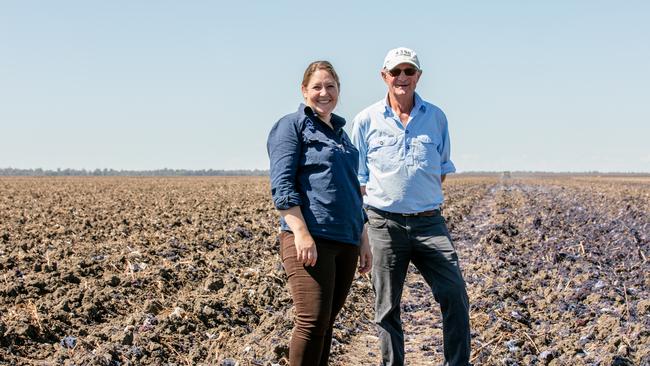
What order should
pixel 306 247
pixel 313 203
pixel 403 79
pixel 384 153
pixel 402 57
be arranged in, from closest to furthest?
pixel 306 247 → pixel 313 203 → pixel 402 57 → pixel 403 79 → pixel 384 153

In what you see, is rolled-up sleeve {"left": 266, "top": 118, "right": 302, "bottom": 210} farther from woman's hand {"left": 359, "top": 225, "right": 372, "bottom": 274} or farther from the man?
the man

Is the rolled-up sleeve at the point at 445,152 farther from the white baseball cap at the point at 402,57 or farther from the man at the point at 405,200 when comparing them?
the white baseball cap at the point at 402,57

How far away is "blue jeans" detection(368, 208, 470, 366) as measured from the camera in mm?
4477

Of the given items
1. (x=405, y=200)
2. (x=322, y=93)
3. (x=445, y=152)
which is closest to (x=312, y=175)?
(x=322, y=93)

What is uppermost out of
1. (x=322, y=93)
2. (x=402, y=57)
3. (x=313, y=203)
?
(x=402, y=57)

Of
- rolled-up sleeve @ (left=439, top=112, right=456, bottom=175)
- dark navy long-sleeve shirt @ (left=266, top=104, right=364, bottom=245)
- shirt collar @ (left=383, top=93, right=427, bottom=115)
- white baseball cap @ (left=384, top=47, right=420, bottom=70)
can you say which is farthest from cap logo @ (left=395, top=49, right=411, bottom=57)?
dark navy long-sleeve shirt @ (left=266, top=104, right=364, bottom=245)

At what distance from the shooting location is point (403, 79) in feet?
14.6

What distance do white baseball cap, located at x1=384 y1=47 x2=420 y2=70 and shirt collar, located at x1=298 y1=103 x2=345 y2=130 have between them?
0.72 m

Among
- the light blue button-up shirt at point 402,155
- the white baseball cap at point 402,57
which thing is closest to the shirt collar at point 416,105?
the light blue button-up shirt at point 402,155

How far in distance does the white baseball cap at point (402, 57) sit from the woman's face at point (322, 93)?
0.77 m

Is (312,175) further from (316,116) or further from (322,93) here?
(322,93)

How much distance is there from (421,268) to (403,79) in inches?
54.2

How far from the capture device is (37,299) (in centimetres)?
788

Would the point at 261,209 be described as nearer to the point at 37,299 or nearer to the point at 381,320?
the point at 37,299
